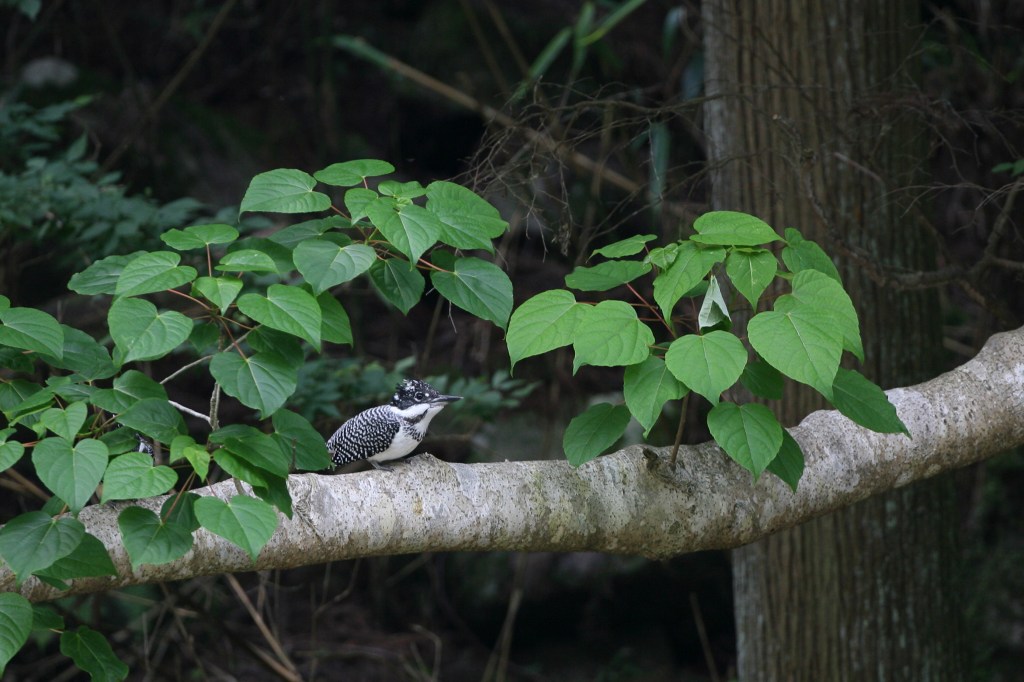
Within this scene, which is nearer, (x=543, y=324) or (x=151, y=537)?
(x=151, y=537)

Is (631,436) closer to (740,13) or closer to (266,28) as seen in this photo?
(740,13)

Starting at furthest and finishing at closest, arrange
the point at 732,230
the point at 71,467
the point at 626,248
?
the point at 626,248, the point at 732,230, the point at 71,467

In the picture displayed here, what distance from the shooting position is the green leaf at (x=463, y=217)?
1747mm

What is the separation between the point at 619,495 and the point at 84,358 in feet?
3.44

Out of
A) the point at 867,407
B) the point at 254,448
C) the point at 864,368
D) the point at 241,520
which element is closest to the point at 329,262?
the point at 254,448

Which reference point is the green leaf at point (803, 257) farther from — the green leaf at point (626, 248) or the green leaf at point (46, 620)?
the green leaf at point (46, 620)

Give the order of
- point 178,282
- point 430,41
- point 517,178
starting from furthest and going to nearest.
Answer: point 430,41 → point 517,178 → point 178,282

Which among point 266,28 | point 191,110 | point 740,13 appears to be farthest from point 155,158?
point 740,13

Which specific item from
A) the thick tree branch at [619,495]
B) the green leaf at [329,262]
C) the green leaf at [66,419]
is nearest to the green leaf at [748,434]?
the thick tree branch at [619,495]

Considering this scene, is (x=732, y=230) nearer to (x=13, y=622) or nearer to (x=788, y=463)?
(x=788, y=463)

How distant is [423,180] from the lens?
20.7 ft

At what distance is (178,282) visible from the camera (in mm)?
1593

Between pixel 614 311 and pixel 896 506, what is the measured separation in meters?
1.76

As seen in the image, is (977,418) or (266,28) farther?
(266,28)
